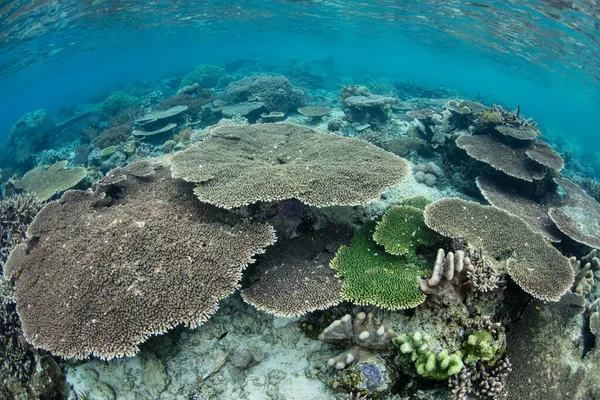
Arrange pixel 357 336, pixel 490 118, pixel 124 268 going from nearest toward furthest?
pixel 357 336 → pixel 124 268 → pixel 490 118

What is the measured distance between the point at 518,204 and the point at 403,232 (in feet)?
14.7

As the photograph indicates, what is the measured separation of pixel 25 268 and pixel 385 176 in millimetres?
5587

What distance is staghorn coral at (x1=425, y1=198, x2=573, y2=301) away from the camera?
3753 mm

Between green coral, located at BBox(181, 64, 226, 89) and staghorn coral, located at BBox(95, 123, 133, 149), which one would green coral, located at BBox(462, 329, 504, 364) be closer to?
staghorn coral, located at BBox(95, 123, 133, 149)

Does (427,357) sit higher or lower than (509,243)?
lower

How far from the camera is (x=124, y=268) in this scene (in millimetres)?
3801

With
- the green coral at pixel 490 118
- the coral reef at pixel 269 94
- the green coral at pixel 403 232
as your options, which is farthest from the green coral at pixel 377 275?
the coral reef at pixel 269 94

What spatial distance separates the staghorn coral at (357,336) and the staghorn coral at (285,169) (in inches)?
61.0

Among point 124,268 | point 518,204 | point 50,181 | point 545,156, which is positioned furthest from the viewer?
point 50,181

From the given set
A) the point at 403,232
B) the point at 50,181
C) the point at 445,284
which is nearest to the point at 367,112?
the point at 403,232

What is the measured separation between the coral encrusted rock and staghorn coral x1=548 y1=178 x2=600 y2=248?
6.23m

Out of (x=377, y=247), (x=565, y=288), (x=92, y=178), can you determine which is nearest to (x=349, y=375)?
(x=377, y=247)

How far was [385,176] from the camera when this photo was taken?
4.82 meters

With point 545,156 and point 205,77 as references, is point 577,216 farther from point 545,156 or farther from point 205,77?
point 205,77
